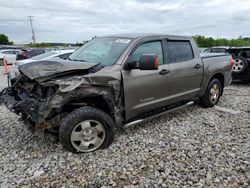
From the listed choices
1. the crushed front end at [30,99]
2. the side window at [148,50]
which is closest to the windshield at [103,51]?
the side window at [148,50]

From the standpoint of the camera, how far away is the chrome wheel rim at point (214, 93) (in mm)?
5720

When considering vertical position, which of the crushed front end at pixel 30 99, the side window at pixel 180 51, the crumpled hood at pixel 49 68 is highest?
the side window at pixel 180 51

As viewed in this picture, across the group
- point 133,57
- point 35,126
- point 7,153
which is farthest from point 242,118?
point 7,153

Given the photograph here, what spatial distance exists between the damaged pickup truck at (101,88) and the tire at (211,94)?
3.35 ft

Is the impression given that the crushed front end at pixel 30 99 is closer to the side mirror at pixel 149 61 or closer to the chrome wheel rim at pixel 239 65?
the side mirror at pixel 149 61

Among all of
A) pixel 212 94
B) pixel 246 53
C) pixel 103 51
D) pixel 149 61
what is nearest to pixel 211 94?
pixel 212 94

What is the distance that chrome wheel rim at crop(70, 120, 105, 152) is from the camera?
11.0 feet

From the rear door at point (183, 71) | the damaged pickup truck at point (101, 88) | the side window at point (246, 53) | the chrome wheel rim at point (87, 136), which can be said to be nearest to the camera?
the damaged pickup truck at point (101, 88)

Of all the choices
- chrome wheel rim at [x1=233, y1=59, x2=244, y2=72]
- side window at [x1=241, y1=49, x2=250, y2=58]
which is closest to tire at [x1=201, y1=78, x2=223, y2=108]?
chrome wheel rim at [x1=233, y1=59, x2=244, y2=72]

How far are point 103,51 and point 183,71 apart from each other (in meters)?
1.61

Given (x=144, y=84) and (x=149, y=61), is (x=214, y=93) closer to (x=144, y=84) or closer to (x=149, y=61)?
(x=144, y=84)

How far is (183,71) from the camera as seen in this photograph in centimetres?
461

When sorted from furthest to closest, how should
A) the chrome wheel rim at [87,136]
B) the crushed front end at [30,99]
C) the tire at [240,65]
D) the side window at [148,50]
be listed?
the tire at [240,65] < the side window at [148,50] < the chrome wheel rim at [87,136] < the crushed front end at [30,99]

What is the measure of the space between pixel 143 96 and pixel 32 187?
6.81 ft
